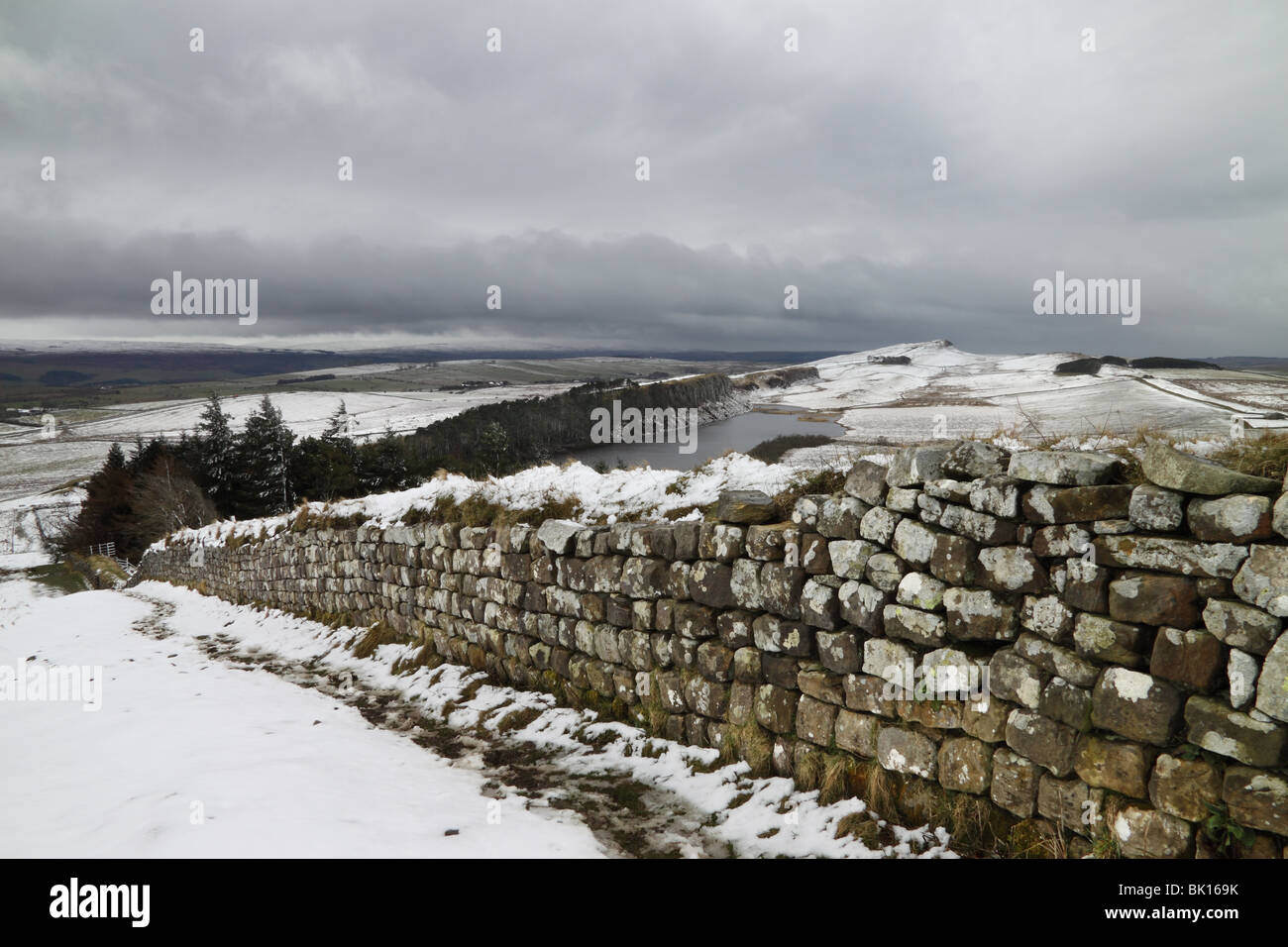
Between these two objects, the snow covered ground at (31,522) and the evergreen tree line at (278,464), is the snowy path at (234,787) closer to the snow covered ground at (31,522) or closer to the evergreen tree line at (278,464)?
the evergreen tree line at (278,464)

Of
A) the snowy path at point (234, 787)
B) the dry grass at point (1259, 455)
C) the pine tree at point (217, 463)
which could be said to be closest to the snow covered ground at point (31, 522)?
the pine tree at point (217, 463)

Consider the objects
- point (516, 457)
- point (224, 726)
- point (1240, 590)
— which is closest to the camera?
point (1240, 590)

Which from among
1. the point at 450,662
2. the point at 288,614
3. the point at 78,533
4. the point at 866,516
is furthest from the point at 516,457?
the point at 78,533

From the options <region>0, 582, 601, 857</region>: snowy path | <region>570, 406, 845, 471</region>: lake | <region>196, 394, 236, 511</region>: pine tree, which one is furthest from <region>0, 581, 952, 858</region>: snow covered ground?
<region>196, 394, 236, 511</region>: pine tree

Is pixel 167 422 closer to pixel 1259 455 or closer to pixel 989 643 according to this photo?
pixel 989 643

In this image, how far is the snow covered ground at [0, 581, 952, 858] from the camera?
14.9 feet

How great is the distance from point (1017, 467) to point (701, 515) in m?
3.30

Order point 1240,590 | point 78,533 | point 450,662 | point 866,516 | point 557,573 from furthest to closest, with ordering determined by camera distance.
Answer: point 78,533 < point 450,662 < point 557,573 < point 866,516 < point 1240,590

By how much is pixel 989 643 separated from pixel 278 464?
5110cm

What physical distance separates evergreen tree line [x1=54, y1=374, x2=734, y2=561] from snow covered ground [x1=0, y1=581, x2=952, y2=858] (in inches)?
871

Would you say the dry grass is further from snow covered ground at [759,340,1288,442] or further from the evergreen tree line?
the evergreen tree line

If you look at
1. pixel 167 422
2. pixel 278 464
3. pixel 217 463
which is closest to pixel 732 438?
pixel 278 464
